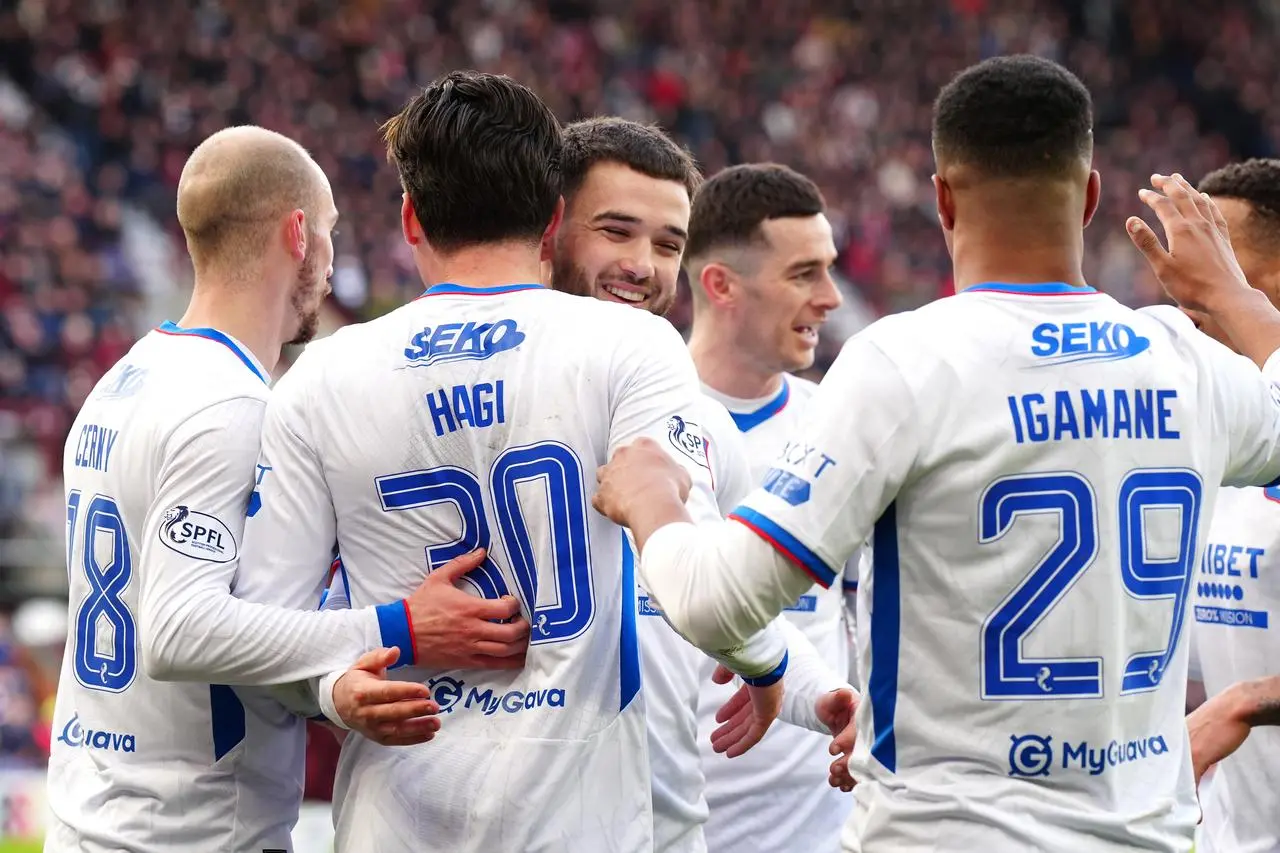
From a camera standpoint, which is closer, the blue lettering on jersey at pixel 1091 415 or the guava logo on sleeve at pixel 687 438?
the blue lettering on jersey at pixel 1091 415

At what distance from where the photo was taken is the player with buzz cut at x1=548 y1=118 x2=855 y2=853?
3848 millimetres

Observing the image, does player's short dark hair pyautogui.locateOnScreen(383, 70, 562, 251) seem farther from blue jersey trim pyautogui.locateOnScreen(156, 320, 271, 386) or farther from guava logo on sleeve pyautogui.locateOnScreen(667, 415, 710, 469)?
blue jersey trim pyautogui.locateOnScreen(156, 320, 271, 386)

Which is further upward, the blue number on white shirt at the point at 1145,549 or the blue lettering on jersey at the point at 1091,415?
the blue lettering on jersey at the point at 1091,415

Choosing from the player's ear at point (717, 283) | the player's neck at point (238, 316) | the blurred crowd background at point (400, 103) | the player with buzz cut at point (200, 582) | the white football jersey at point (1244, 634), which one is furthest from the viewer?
the blurred crowd background at point (400, 103)

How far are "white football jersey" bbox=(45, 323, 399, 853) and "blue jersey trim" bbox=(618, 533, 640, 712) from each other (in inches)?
33.8

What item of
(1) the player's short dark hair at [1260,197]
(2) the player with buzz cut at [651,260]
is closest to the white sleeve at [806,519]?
(2) the player with buzz cut at [651,260]

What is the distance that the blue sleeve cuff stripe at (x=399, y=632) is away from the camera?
126 inches

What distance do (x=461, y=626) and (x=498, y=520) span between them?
0.77 feet

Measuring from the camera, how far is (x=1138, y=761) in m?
2.91

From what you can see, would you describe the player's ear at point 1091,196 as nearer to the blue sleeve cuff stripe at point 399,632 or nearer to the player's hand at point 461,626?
the player's hand at point 461,626

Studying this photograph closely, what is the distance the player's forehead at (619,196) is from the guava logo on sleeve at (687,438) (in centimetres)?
137

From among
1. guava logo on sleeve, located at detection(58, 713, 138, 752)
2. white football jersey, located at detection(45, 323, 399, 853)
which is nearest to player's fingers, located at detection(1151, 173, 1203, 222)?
white football jersey, located at detection(45, 323, 399, 853)

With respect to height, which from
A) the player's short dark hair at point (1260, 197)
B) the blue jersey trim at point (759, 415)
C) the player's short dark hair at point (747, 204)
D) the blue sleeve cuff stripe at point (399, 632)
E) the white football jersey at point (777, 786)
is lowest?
the white football jersey at point (777, 786)

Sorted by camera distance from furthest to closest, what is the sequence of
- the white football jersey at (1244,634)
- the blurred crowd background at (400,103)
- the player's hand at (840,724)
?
1. the blurred crowd background at (400,103)
2. the white football jersey at (1244,634)
3. the player's hand at (840,724)
